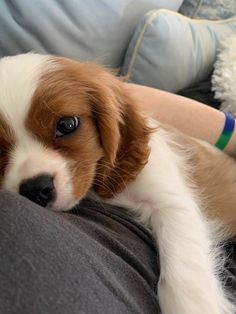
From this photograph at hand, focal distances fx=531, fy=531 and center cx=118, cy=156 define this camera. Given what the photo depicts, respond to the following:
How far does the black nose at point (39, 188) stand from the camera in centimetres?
122

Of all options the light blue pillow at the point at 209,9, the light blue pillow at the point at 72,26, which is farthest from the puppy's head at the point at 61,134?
the light blue pillow at the point at 209,9

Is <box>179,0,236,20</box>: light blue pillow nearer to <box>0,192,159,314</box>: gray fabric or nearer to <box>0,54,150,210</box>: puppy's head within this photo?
<box>0,54,150,210</box>: puppy's head

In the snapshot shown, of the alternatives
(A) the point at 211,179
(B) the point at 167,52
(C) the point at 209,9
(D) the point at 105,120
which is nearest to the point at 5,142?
(D) the point at 105,120

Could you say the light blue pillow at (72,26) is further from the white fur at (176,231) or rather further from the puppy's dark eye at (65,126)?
the puppy's dark eye at (65,126)

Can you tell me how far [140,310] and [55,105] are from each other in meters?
0.54

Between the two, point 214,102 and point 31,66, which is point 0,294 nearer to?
point 31,66

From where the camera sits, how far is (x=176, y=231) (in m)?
1.42

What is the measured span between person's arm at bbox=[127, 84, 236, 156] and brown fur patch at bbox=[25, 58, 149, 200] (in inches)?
16.4

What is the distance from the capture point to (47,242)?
96cm

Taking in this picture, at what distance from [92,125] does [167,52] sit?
1.00 metres

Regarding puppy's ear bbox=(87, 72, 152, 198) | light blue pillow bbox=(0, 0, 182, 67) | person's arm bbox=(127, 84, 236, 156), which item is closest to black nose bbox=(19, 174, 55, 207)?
puppy's ear bbox=(87, 72, 152, 198)

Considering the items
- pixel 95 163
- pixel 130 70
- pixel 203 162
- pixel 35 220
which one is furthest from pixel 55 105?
→ pixel 130 70

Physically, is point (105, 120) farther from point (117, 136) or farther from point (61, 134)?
point (61, 134)

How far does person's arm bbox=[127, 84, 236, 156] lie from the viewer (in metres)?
2.01
